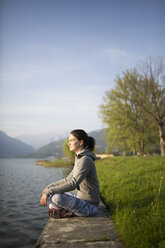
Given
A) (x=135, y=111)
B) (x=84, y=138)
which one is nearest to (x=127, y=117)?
(x=135, y=111)

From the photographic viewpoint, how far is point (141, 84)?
21891mm

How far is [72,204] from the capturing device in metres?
3.53

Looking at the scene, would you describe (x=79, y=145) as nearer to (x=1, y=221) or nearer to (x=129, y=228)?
(x=129, y=228)

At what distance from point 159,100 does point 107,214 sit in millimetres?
18875

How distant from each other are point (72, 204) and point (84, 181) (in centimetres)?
46

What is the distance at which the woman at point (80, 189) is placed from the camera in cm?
346

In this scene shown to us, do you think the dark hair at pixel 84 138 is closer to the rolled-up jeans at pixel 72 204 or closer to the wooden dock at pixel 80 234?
the rolled-up jeans at pixel 72 204

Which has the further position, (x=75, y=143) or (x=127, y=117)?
(x=127, y=117)

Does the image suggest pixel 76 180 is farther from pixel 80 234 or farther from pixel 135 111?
pixel 135 111

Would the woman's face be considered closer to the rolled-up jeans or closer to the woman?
the woman

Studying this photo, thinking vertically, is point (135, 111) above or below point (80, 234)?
above

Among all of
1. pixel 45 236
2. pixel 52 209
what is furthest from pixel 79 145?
pixel 45 236

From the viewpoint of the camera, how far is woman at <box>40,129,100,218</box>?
136 inches

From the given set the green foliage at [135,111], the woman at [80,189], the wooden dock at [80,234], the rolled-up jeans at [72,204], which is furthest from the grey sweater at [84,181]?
the green foliage at [135,111]
